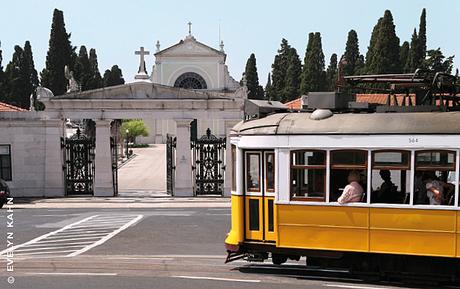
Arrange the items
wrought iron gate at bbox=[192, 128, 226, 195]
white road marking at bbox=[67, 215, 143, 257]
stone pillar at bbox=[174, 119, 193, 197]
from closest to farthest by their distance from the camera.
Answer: white road marking at bbox=[67, 215, 143, 257], stone pillar at bbox=[174, 119, 193, 197], wrought iron gate at bbox=[192, 128, 226, 195]

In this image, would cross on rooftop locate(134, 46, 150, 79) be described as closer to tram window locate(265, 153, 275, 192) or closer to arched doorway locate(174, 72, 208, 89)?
tram window locate(265, 153, 275, 192)

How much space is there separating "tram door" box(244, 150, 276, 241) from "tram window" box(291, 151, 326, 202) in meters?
0.43

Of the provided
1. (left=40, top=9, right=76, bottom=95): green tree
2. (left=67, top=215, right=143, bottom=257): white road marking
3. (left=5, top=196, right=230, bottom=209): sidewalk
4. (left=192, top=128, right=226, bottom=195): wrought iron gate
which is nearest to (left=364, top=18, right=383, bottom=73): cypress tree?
(left=40, top=9, right=76, bottom=95): green tree

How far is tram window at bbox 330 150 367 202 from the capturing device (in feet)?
35.0

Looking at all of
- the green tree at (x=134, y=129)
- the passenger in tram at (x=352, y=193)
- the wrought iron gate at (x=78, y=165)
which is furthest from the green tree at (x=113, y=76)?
the passenger in tram at (x=352, y=193)

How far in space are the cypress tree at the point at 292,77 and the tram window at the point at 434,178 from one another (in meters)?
62.7

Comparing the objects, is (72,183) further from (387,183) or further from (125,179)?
(387,183)

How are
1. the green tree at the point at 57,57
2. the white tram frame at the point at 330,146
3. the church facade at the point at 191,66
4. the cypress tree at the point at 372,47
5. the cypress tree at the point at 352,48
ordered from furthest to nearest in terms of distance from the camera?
the cypress tree at the point at 352,48 < the church facade at the point at 191,66 < the green tree at the point at 57,57 < the cypress tree at the point at 372,47 < the white tram frame at the point at 330,146

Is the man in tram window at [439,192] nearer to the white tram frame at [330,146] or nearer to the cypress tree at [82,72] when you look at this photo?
the white tram frame at [330,146]

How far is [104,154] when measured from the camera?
2788cm

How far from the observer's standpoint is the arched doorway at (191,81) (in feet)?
240

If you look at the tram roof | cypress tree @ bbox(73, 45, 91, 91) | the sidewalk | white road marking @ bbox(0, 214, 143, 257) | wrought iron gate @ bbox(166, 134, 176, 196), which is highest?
cypress tree @ bbox(73, 45, 91, 91)

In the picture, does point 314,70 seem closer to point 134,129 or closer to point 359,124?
point 134,129

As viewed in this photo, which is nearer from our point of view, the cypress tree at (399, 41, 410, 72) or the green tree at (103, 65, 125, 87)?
the cypress tree at (399, 41, 410, 72)
